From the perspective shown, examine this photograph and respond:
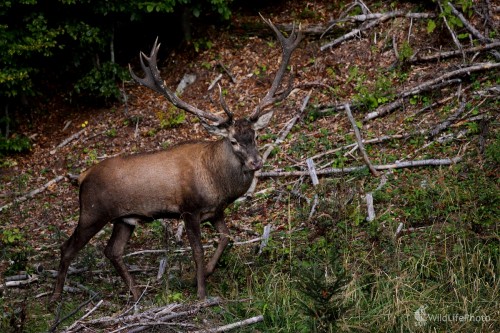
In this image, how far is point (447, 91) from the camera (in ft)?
35.2

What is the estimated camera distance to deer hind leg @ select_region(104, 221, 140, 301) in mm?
8367

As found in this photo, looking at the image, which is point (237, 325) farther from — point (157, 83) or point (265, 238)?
point (157, 83)

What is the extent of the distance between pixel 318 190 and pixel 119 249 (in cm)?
237

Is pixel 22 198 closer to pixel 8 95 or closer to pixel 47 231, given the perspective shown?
pixel 47 231

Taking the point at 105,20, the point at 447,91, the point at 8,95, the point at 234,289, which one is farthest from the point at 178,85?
the point at 234,289

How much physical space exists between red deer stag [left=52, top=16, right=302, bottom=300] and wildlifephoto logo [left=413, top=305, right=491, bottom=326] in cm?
236

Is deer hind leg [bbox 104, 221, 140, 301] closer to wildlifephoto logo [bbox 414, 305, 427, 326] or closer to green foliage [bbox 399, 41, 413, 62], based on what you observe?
wildlifephoto logo [bbox 414, 305, 427, 326]

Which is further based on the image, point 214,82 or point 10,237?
point 214,82

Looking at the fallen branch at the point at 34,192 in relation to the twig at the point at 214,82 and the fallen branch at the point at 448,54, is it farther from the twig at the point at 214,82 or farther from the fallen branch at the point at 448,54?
the fallen branch at the point at 448,54

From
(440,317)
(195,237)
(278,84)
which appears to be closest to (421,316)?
(440,317)

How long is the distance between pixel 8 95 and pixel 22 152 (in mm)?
1107

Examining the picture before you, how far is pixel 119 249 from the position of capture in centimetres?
848

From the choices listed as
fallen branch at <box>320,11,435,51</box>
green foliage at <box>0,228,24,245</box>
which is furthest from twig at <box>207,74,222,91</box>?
green foliage at <box>0,228,24,245</box>

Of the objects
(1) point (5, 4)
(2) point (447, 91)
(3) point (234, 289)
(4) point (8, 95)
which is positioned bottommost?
(2) point (447, 91)
